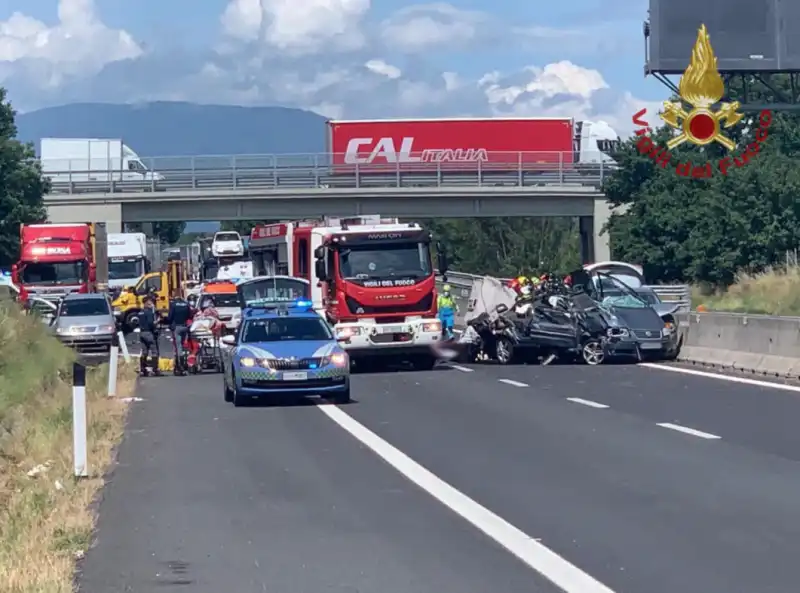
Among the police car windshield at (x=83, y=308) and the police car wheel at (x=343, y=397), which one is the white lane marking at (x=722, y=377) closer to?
the police car wheel at (x=343, y=397)

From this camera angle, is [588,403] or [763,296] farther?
[763,296]

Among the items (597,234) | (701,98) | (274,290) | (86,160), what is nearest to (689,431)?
(274,290)

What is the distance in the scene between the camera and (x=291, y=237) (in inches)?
1373

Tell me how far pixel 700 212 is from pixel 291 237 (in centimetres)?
2497

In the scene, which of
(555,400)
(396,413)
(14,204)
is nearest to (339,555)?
(396,413)

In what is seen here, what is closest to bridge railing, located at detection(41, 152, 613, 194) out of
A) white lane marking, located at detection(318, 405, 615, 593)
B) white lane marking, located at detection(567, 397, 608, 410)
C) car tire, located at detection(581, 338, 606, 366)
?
car tire, located at detection(581, 338, 606, 366)

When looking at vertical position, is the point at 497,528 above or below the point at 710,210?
below

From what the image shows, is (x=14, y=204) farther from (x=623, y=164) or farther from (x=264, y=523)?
(x=264, y=523)

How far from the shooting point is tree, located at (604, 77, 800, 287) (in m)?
50.2

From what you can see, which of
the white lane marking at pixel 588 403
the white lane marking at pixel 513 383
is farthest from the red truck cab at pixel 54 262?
the white lane marking at pixel 588 403

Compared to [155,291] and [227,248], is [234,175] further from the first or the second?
[155,291]

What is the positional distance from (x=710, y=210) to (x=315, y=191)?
56.7 feet

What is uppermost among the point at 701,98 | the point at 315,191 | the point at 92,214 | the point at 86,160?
the point at 701,98

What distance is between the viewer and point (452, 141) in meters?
65.5
